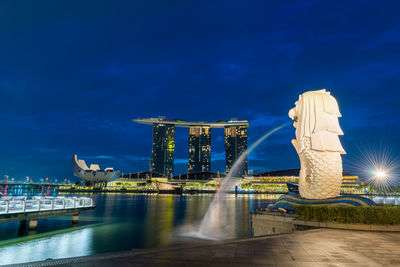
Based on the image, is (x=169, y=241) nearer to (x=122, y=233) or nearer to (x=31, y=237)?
(x=122, y=233)

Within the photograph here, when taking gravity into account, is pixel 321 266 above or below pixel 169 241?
above

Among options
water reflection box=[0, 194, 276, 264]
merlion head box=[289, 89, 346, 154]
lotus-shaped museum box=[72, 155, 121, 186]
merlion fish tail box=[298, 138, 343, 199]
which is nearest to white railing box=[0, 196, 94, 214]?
water reflection box=[0, 194, 276, 264]

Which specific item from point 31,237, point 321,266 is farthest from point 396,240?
point 31,237

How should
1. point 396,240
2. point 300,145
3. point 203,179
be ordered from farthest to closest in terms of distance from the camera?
1. point 203,179
2. point 300,145
3. point 396,240

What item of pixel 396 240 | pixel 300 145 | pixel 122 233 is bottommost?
pixel 122 233

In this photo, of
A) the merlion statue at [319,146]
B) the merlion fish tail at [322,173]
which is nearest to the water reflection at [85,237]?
the merlion fish tail at [322,173]

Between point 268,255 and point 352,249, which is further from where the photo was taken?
point 352,249

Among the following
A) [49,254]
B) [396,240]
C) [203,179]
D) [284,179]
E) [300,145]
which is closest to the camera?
[396,240]

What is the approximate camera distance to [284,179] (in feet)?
445

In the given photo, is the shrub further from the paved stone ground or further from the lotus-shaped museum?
the lotus-shaped museum

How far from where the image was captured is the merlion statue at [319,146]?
60.2 feet

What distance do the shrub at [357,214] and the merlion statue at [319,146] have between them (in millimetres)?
5302

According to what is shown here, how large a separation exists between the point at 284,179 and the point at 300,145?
405 ft

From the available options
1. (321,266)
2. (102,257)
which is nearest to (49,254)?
(102,257)
